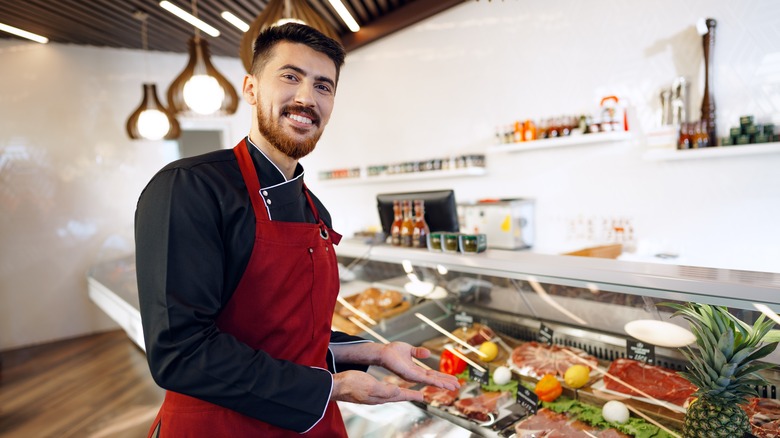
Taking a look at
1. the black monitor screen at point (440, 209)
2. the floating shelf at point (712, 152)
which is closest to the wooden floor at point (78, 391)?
the black monitor screen at point (440, 209)

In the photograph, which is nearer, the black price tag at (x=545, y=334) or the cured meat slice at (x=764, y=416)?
the cured meat slice at (x=764, y=416)

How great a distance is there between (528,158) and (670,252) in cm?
157

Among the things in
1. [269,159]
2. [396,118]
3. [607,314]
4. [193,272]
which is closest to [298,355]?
[193,272]

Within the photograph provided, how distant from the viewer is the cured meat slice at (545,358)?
2.00 meters

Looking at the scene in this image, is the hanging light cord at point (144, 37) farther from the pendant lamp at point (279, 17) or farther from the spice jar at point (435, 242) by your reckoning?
the spice jar at point (435, 242)

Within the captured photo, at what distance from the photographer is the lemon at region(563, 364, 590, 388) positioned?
1.87m

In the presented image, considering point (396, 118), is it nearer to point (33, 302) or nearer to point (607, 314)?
point (607, 314)

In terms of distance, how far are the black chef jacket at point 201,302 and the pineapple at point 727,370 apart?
1082 millimetres

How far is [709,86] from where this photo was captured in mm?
3490

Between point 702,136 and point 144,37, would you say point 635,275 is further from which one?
point 144,37

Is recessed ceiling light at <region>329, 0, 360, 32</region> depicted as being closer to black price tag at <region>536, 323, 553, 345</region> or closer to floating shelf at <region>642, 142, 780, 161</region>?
floating shelf at <region>642, 142, 780, 161</region>

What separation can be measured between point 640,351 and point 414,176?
4.09 meters

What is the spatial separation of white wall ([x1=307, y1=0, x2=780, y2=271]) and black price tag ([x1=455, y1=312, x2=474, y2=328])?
2.32 meters

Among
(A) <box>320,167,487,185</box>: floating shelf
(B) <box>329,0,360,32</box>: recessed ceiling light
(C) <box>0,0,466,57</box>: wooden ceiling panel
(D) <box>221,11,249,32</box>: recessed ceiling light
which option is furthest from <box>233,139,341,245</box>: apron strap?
(C) <box>0,0,466,57</box>: wooden ceiling panel
